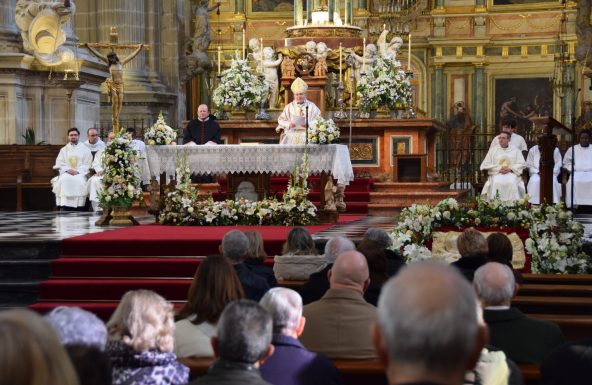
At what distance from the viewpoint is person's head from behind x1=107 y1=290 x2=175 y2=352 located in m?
4.43

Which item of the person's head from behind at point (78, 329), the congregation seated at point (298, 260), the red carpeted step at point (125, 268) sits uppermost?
the person's head from behind at point (78, 329)

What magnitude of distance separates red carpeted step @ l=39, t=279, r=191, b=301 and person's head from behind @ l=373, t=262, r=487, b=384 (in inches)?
322

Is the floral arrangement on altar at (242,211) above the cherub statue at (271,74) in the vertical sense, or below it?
below

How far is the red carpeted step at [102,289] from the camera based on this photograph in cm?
1073

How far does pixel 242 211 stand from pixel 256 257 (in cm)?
605

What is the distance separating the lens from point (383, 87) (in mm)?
20109

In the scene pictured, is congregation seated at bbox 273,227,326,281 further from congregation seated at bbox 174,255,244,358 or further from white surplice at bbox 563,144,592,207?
white surplice at bbox 563,144,592,207

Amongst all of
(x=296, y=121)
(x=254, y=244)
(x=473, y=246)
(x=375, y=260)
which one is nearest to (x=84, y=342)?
(x=375, y=260)

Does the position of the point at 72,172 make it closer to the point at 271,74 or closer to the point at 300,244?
the point at 271,74

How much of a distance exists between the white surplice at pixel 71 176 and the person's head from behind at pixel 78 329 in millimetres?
14697

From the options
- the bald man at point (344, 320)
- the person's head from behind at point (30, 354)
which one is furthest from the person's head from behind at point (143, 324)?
the person's head from behind at point (30, 354)

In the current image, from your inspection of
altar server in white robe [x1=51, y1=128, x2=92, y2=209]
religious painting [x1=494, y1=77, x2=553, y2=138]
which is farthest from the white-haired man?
religious painting [x1=494, y1=77, x2=553, y2=138]

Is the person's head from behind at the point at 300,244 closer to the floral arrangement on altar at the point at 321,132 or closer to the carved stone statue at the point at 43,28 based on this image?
the floral arrangement on altar at the point at 321,132

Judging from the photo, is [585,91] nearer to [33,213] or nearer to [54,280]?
[33,213]
